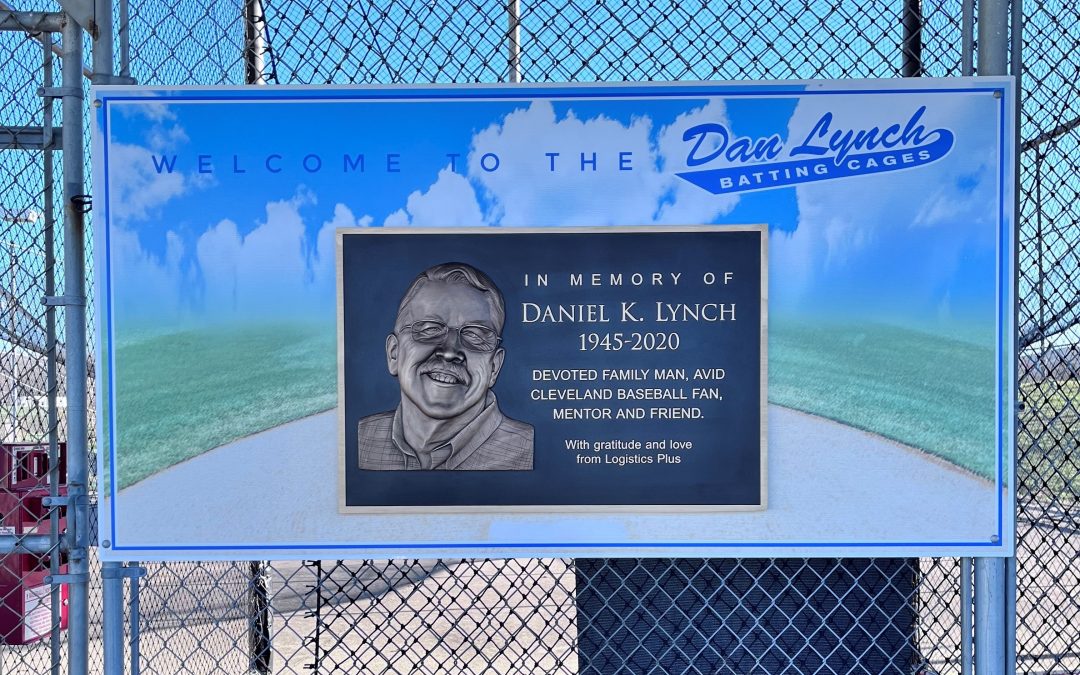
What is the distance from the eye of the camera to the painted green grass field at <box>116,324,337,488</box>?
2.48 meters

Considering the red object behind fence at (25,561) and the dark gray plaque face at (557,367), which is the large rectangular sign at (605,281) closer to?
the dark gray plaque face at (557,367)

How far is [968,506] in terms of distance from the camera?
2.51 metres

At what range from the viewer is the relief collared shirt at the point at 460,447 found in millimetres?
2504

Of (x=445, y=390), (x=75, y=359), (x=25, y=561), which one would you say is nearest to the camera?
(x=75, y=359)

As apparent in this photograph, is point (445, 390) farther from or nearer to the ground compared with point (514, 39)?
nearer to the ground

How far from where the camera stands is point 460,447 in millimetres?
2514

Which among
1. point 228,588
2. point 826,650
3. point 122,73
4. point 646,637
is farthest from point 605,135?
point 228,588

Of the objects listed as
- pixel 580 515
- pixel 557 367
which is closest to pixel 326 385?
pixel 557 367

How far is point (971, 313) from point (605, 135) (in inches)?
44.5

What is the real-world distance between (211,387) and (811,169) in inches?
70.3

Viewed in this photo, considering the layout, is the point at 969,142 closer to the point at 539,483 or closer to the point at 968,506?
the point at 968,506

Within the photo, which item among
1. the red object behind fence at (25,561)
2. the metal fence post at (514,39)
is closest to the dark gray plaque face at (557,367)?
the metal fence post at (514,39)

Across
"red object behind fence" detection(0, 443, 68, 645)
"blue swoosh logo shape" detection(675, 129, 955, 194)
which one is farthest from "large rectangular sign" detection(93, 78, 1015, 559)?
"red object behind fence" detection(0, 443, 68, 645)

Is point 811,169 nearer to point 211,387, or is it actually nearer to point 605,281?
point 605,281
